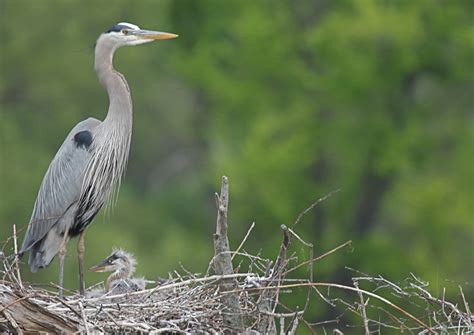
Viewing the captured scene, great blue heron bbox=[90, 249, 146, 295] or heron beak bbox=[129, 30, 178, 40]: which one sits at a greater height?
heron beak bbox=[129, 30, 178, 40]

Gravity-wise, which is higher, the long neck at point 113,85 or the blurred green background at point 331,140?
the long neck at point 113,85

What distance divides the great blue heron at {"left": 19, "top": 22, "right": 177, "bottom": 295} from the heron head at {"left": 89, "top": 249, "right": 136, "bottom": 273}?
0.83ft

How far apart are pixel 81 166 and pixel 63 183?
0.16m

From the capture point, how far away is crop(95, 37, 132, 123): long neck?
1027 cm

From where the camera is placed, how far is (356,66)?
70.9ft

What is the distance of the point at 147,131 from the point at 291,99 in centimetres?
759

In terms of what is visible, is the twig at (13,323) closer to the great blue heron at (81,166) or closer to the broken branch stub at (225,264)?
the broken branch stub at (225,264)

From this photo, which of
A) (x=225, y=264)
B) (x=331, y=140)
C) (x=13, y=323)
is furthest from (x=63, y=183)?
(x=331, y=140)

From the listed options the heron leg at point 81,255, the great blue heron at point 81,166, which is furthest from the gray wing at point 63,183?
the heron leg at point 81,255

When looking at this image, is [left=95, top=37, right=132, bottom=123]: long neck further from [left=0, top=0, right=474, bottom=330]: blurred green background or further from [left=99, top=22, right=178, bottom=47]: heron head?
[left=0, top=0, right=474, bottom=330]: blurred green background

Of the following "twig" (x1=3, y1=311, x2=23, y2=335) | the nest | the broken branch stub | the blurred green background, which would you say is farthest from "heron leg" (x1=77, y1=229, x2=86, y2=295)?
the blurred green background

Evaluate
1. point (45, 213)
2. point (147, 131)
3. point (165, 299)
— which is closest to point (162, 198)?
point (147, 131)

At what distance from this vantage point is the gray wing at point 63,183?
33.7 feet

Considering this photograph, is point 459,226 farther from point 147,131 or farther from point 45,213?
point 45,213
